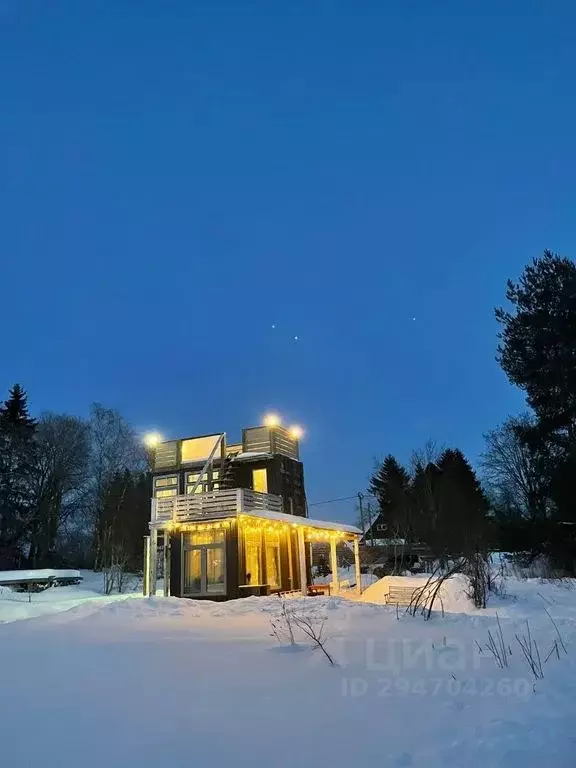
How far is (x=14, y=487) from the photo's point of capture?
107 ft

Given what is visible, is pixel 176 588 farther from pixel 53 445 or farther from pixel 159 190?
pixel 159 190

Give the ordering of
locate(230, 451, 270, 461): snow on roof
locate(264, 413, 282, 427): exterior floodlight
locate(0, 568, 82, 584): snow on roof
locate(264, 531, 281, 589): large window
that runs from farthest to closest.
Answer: locate(264, 413, 282, 427): exterior floodlight, locate(230, 451, 270, 461): snow on roof, locate(0, 568, 82, 584): snow on roof, locate(264, 531, 281, 589): large window

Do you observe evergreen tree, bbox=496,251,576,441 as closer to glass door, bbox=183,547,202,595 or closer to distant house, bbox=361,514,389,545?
glass door, bbox=183,547,202,595

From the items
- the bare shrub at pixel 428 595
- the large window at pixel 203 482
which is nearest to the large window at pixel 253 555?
the large window at pixel 203 482

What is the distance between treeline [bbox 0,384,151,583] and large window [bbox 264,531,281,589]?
35.4 feet

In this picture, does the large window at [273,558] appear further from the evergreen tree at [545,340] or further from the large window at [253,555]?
the evergreen tree at [545,340]

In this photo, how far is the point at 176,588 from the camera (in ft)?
66.3

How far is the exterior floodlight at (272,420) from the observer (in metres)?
25.8

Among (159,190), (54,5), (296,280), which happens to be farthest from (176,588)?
(296,280)

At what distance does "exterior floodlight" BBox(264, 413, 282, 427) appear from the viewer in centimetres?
2583

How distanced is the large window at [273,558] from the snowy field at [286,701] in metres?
13.8

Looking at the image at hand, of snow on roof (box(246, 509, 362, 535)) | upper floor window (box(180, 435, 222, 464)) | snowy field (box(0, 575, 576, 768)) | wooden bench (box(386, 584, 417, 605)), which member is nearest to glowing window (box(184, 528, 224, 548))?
snow on roof (box(246, 509, 362, 535))

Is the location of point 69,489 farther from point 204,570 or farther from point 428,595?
point 428,595

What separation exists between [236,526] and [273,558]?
358 centimetres
